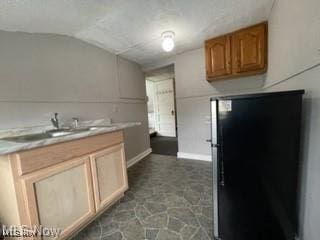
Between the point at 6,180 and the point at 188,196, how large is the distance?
5.85 feet

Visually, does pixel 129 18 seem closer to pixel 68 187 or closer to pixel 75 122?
pixel 75 122

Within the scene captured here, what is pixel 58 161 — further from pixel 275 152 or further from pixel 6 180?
pixel 275 152

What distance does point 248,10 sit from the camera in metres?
1.82

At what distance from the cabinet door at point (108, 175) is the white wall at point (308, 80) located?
5.63 ft

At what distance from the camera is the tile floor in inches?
55.6

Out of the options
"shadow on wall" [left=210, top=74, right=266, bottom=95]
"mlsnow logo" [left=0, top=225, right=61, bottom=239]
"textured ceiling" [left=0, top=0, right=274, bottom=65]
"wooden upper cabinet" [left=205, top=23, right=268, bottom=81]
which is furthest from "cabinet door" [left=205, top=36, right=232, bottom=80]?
"mlsnow logo" [left=0, top=225, right=61, bottom=239]

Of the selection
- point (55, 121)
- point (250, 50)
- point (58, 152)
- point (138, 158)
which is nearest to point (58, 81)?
point (55, 121)

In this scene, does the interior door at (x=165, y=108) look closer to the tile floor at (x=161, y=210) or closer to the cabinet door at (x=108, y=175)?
the tile floor at (x=161, y=210)

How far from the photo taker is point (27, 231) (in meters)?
1.06

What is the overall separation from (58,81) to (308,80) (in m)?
2.48

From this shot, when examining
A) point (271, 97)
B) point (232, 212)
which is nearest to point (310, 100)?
point (271, 97)

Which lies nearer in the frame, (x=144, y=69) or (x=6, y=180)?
(x=6, y=180)

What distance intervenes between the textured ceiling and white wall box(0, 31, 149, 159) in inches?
6.1

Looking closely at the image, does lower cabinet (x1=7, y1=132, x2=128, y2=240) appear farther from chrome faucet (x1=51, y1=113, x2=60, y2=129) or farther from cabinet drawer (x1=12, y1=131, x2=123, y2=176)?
chrome faucet (x1=51, y1=113, x2=60, y2=129)
